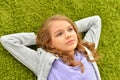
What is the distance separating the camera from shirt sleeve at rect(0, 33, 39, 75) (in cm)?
183

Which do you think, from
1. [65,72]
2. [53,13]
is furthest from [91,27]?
[65,72]

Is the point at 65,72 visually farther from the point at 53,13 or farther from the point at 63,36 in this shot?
the point at 53,13

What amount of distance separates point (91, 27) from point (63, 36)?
0.29 m

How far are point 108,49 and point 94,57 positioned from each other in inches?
7.3

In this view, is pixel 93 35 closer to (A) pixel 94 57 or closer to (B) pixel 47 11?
(A) pixel 94 57

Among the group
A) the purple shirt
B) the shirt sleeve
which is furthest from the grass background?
the purple shirt

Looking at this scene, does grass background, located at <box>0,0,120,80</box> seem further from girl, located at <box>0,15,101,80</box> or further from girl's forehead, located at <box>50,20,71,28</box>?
girl's forehead, located at <box>50,20,71,28</box>

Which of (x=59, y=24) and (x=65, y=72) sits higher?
(x=59, y=24)

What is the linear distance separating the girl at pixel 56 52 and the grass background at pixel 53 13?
76 mm

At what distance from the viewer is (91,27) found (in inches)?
78.8

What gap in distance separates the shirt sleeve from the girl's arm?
1.05 ft

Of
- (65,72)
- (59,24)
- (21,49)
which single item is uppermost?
(59,24)

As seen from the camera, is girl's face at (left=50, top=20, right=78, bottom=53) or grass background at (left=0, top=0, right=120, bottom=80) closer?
girl's face at (left=50, top=20, right=78, bottom=53)

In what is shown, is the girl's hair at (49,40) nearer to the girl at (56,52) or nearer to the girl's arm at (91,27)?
the girl at (56,52)
